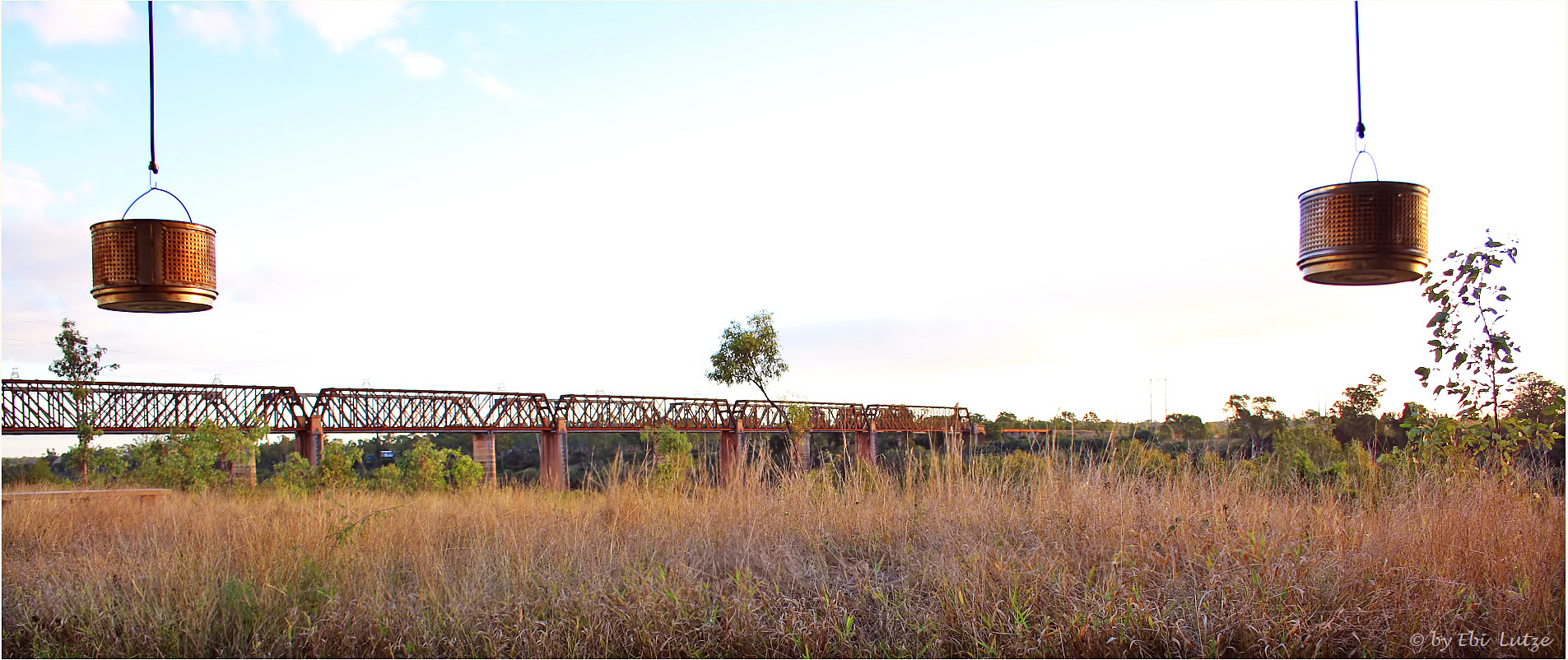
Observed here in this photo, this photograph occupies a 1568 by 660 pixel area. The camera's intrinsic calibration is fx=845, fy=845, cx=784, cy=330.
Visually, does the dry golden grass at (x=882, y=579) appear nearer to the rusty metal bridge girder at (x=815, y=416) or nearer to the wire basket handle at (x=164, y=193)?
the wire basket handle at (x=164, y=193)

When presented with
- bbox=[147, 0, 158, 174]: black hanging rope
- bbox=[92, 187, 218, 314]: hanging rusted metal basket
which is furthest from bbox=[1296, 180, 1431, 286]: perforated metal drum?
bbox=[147, 0, 158, 174]: black hanging rope

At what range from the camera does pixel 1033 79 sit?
592cm

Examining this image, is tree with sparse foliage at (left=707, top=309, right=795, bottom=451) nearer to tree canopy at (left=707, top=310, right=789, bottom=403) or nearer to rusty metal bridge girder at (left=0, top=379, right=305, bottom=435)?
tree canopy at (left=707, top=310, right=789, bottom=403)

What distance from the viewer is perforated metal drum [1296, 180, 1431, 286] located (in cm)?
281

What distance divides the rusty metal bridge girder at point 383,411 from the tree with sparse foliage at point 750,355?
3.24 feet

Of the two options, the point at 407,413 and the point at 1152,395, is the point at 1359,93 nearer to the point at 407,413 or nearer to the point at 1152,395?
the point at 1152,395

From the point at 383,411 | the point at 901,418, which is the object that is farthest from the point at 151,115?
the point at 901,418

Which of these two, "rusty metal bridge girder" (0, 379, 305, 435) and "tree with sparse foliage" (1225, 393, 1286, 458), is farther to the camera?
"tree with sparse foliage" (1225, 393, 1286, 458)

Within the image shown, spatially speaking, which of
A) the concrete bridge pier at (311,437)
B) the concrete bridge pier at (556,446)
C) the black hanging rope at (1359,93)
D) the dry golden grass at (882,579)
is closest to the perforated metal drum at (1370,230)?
the black hanging rope at (1359,93)

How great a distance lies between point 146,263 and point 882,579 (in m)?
3.40

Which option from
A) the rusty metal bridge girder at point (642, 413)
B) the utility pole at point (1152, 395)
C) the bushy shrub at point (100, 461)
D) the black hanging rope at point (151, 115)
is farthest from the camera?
the rusty metal bridge girder at point (642, 413)

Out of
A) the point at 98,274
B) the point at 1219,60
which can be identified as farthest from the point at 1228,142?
the point at 98,274

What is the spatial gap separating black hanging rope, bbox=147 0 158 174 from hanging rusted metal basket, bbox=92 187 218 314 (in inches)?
14.2

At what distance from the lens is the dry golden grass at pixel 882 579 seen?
3.57 metres
